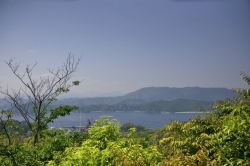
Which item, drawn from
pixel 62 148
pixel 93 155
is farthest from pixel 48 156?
pixel 93 155

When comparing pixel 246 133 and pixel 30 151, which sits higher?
pixel 246 133

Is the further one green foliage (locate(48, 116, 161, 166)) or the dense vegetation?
green foliage (locate(48, 116, 161, 166))

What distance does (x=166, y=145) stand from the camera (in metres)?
5.47

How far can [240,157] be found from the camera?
111 inches

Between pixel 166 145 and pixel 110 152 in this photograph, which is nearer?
pixel 110 152

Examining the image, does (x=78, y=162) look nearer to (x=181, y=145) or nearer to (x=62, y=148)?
(x=181, y=145)

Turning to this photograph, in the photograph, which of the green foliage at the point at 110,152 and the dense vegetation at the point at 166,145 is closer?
the dense vegetation at the point at 166,145

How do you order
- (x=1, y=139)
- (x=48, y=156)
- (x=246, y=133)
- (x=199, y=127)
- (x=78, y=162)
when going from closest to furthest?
(x=246, y=133) < (x=78, y=162) < (x=199, y=127) < (x=48, y=156) < (x=1, y=139)

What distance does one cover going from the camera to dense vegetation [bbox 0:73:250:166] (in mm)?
2775

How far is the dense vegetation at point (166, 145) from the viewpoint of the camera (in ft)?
9.11

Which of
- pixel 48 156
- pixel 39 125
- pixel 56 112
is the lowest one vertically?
pixel 48 156

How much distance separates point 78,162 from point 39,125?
247 inches

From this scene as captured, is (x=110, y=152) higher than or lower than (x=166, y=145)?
higher

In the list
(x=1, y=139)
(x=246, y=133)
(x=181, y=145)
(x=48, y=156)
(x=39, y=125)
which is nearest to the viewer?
(x=246, y=133)
